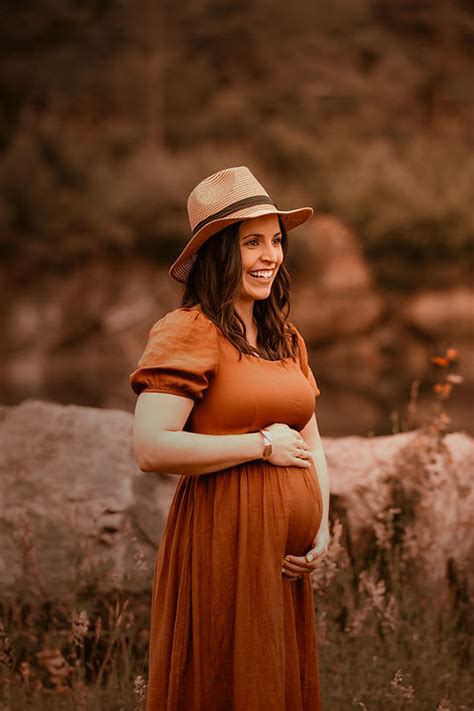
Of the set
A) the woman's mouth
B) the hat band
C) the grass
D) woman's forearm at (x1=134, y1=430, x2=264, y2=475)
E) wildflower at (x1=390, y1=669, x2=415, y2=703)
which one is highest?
the hat band

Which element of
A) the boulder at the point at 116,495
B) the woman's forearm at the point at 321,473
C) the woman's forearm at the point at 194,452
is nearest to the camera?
the woman's forearm at the point at 194,452

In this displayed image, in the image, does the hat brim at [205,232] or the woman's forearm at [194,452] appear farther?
the hat brim at [205,232]

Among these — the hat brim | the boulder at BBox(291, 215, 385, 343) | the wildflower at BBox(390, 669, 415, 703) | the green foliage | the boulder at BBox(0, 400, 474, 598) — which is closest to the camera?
the hat brim

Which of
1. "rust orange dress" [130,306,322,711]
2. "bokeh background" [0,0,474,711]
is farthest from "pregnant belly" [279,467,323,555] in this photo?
"bokeh background" [0,0,474,711]

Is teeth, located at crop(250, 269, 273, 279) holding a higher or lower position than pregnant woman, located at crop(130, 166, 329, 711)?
higher

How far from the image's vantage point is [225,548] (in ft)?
6.04

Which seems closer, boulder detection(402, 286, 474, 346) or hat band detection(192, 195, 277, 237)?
hat band detection(192, 195, 277, 237)

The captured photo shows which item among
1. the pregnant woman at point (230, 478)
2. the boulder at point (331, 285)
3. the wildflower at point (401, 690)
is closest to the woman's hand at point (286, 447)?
the pregnant woman at point (230, 478)

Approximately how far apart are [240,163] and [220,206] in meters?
13.1

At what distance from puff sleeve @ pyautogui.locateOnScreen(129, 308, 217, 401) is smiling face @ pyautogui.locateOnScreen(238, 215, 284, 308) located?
14 centimetres

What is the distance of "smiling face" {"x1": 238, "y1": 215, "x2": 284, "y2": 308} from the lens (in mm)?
1956

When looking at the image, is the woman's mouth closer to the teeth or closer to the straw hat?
the teeth

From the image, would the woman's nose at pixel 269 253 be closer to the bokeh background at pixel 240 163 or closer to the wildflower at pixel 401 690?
the wildflower at pixel 401 690

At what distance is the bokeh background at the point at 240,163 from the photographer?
13.8 meters
